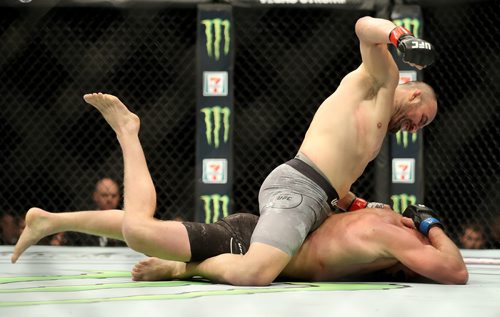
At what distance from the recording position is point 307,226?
2.23 meters

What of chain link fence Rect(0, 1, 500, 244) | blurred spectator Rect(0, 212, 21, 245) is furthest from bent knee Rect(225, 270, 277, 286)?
blurred spectator Rect(0, 212, 21, 245)

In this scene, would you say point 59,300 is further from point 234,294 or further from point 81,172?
point 81,172

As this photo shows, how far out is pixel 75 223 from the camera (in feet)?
8.04

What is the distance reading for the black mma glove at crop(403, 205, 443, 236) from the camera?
7.27 ft

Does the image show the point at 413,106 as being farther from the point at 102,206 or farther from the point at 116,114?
the point at 102,206

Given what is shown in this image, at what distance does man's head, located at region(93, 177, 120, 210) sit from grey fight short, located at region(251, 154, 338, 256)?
6.34 feet

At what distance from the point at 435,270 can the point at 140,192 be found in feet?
2.73

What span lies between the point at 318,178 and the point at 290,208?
15 cm

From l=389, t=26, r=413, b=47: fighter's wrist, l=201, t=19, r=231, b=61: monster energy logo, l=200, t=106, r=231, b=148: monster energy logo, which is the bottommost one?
l=200, t=106, r=231, b=148: monster energy logo

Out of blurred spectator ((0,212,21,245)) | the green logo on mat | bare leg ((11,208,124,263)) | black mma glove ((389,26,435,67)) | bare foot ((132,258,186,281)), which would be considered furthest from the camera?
blurred spectator ((0,212,21,245))

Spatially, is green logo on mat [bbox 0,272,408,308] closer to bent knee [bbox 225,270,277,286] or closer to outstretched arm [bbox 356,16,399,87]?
bent knee [bbox 225,270,277,286]

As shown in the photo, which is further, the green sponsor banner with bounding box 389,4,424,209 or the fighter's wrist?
the green sponsor banner with bounding box 389,4,424,209

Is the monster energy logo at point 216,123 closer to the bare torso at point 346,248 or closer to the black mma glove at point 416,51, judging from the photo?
the bare torso at point 346,248

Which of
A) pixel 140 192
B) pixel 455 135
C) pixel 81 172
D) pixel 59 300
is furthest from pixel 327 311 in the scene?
pixel 81 172
